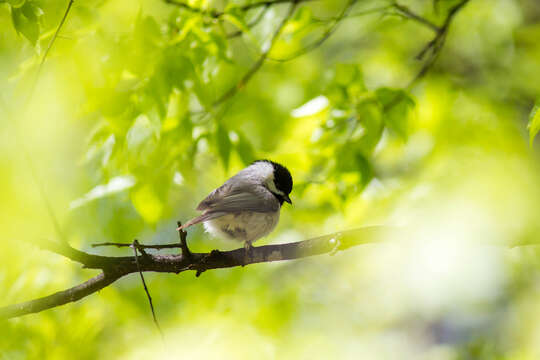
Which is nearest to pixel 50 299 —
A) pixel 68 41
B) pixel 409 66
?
pixel 68 41

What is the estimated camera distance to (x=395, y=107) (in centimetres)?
312

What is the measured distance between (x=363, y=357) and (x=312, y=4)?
4.34 metres

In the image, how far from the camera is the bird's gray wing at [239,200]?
2.60 metres

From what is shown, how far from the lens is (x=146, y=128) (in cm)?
270

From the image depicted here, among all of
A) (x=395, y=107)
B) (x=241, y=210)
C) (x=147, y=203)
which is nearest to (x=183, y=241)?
(x=241, y=210)

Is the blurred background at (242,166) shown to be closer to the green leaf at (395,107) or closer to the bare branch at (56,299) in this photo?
the green leaf at (395,107)

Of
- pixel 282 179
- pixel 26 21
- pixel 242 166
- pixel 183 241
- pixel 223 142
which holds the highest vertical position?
pixel 26 21

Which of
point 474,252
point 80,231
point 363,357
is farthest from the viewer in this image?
point 363,357

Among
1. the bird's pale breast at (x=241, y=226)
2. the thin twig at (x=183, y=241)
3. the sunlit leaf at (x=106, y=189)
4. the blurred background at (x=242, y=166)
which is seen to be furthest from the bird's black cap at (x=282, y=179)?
the thin twig at (x=183, y=241)

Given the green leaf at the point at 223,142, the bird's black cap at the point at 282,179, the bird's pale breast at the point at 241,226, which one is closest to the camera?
the bird's pale breast at the point at 241,226

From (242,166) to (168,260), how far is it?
56.7 inches

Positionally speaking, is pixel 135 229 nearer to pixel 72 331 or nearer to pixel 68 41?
pixel 72 331

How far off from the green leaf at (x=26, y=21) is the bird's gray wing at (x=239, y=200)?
1.13m

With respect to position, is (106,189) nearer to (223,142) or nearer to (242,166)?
(223,142)
